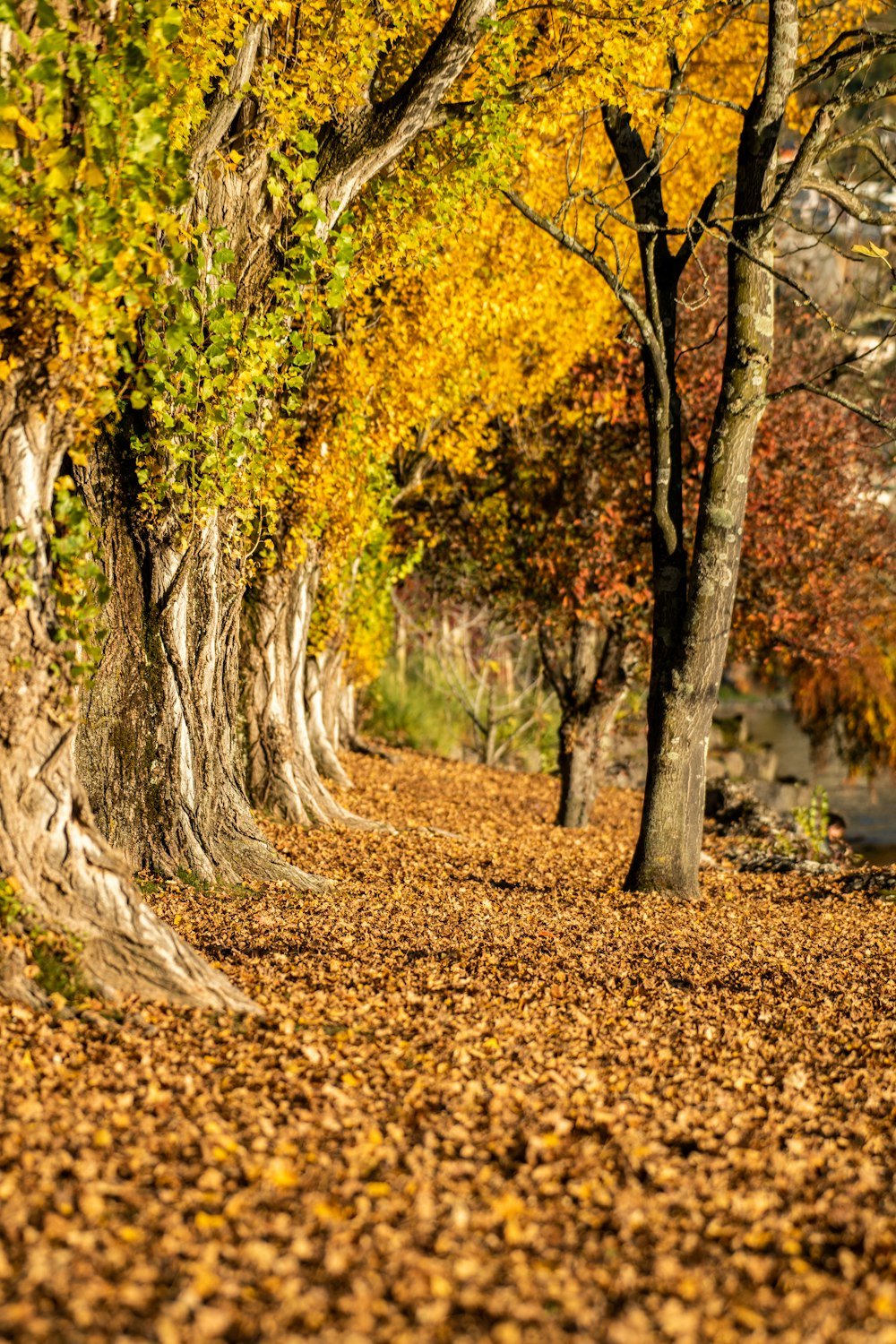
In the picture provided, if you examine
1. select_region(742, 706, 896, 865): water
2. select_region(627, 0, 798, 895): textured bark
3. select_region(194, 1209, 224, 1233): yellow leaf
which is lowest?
select_region(194, 1209, 224, 1233): yellow leaf

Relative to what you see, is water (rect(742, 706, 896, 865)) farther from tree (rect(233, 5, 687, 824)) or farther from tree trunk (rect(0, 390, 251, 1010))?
tree trunk (rect(0, 390, 251, 1010))

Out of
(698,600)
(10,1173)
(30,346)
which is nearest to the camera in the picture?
(10,1173)

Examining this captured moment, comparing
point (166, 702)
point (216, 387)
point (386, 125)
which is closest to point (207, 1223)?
point (166, 702)

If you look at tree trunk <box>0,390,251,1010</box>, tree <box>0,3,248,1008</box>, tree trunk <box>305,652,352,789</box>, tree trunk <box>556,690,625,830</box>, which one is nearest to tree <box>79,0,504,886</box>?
tree <box>0,3,248,1008</box>

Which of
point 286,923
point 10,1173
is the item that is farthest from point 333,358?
point 10,1173

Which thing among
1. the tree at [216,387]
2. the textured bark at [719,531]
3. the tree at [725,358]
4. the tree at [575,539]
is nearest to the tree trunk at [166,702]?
the tree at [216,387]

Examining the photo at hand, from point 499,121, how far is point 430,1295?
6143mm

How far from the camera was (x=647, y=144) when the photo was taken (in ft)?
39.8

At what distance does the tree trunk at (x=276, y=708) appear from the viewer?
8.66m

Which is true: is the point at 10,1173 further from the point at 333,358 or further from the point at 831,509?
the point at 831,509

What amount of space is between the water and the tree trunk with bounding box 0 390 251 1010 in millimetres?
14465

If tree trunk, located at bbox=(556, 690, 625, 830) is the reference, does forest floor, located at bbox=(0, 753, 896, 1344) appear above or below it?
below

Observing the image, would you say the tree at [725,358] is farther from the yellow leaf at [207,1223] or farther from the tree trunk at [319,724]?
the yellow leaf at [207,1223]

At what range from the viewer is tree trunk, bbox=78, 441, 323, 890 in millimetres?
5770
